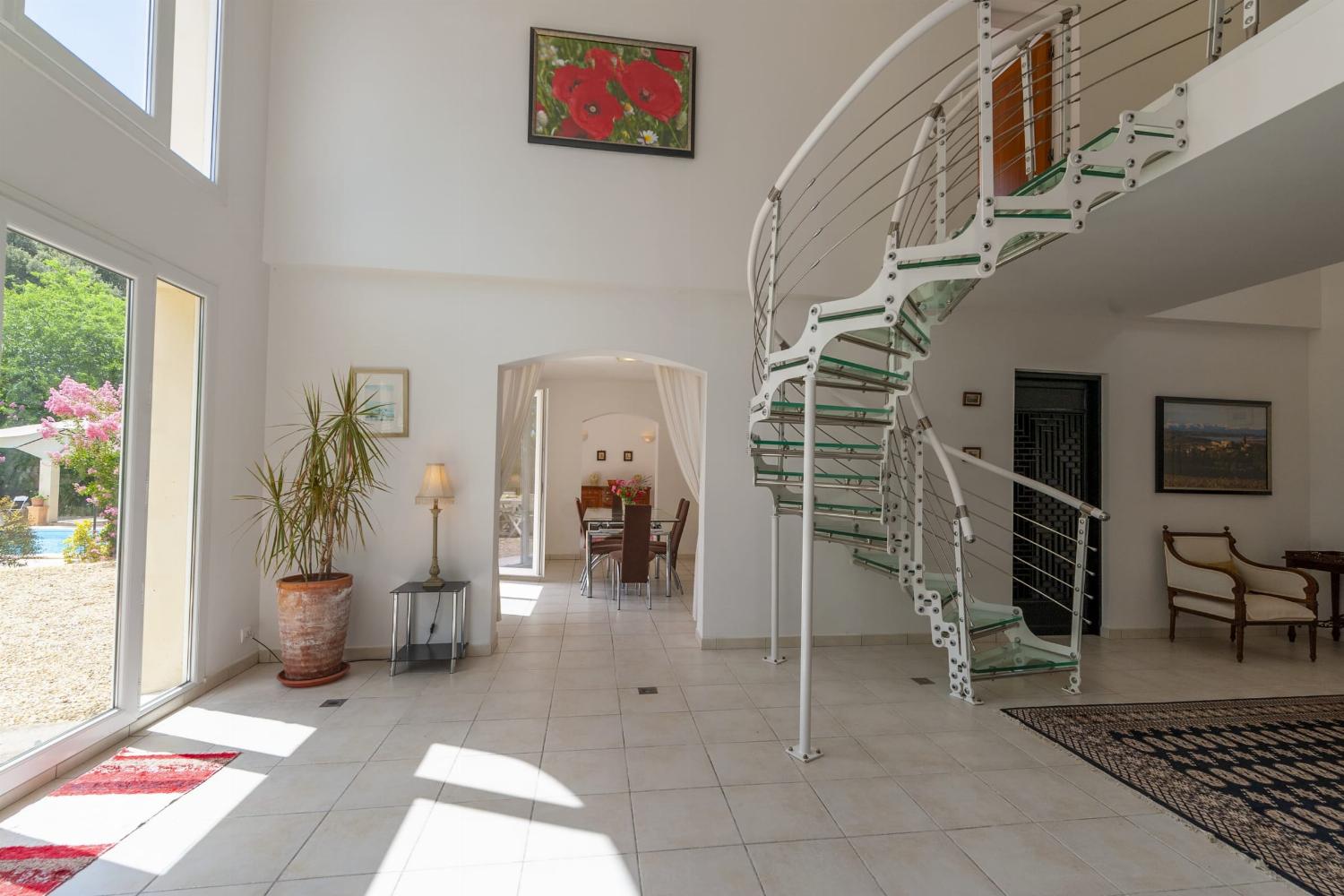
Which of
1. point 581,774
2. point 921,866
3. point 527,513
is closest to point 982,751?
point 921,866

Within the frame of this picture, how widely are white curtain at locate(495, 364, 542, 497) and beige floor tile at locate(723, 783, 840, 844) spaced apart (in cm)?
302

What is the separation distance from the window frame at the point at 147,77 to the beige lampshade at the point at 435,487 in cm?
219

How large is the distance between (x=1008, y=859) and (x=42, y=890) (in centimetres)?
331

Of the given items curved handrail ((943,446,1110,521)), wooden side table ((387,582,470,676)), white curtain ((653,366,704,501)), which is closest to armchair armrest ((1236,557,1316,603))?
curved handrail ((943,446,1110,521))

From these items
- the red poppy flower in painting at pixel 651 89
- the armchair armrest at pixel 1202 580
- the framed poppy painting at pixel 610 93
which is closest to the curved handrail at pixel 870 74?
the framed poppy painting at pixel 610 93

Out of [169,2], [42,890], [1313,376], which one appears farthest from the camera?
[1313,376]

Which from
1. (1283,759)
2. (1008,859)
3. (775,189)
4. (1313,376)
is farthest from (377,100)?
(1313,376)

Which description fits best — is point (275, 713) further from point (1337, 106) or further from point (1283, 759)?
point (1337, 106)

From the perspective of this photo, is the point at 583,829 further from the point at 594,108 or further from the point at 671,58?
the point at 671,58

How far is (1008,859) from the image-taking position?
2227mm

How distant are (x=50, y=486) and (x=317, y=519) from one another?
4.57ft

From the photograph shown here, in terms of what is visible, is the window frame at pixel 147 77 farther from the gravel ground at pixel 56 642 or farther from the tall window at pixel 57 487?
the gravel ground at pixel 56 642

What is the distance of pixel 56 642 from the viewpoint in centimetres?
266

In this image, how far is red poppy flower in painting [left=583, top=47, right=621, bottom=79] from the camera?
4535 millimetres
